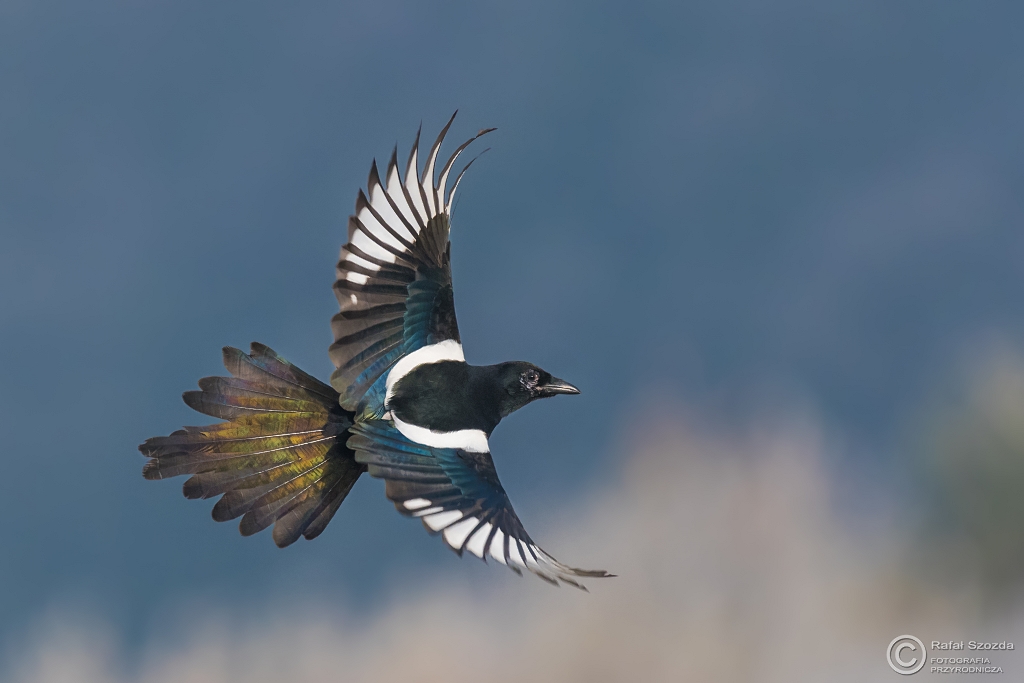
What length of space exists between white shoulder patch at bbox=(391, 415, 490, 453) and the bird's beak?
19cm

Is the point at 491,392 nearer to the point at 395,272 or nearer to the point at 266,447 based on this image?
the point at 395,272

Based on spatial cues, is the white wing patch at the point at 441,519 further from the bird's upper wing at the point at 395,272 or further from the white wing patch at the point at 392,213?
the white wing patch at the point at 392,213

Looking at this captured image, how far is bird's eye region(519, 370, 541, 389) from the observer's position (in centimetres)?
193

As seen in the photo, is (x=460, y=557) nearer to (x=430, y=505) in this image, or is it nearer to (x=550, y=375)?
(x=430, y=505)

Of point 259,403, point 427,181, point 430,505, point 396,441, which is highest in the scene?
point 427,181

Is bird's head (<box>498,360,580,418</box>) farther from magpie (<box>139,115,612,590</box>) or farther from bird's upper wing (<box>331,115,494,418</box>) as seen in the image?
bird's upper wing (<box>331,115,494,418</box>)

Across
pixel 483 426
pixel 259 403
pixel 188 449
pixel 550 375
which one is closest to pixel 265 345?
pixel 259 403

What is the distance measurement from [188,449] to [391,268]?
0.51 meters

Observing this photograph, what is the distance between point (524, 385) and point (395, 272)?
0.34m

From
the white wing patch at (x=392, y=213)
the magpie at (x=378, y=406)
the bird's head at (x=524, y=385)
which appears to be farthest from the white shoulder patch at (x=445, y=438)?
the white wing patch at (x=392, y=213)

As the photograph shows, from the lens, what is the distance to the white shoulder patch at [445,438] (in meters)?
1.80

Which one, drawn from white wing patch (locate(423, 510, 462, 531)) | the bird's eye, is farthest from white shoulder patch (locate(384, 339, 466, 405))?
white wing patch (locate(423, 510, 462, 531))

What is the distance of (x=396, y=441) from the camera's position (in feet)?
5.88

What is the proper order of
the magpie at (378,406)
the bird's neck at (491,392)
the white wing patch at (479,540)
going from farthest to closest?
1. the bird's neck at (491,392)
2. the magpie at (378,406)
3. the white wing patch at (479,540)
